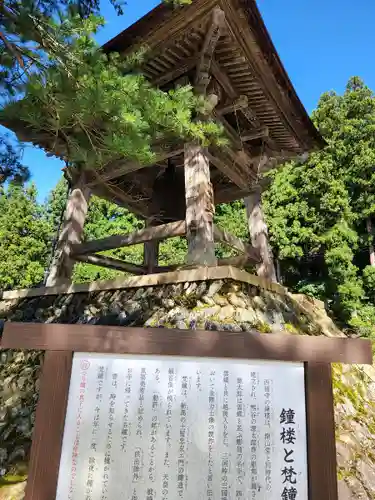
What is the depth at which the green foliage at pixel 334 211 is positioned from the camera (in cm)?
1305

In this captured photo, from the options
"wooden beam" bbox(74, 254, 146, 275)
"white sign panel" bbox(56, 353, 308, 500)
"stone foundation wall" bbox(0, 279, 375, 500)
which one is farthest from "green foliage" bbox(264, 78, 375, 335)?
"white sign panel" bbox(56, 353, 308, 500)

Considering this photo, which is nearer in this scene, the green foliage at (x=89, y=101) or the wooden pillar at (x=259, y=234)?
the green foliage at (x=89, y=101)

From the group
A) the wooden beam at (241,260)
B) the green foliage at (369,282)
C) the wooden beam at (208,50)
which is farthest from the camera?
the green foliage at (369,282)

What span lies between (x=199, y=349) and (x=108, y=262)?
152 inches

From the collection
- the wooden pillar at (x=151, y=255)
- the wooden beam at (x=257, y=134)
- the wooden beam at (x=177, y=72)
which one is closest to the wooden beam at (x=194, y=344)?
the wooden beam at (x=177, y=72)

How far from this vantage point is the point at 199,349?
5.67ft

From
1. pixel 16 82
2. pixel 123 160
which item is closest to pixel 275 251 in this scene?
pixel 123 160

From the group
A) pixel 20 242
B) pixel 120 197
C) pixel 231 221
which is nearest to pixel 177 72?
pixel 120 197

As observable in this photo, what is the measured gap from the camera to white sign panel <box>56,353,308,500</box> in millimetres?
1595

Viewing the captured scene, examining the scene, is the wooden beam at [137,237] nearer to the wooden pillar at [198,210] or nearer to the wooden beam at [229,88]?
the wooden pillar at [198,210]

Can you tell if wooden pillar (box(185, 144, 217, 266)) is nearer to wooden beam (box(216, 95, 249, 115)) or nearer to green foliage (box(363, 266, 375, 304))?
wooden beam (box(216, 95, 249, 115))

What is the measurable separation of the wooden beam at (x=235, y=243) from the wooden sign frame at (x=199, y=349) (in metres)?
2.72

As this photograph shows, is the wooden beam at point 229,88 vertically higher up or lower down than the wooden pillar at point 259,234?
higher up

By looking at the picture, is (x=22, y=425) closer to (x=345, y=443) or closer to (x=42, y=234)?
(x=345, y=443)
